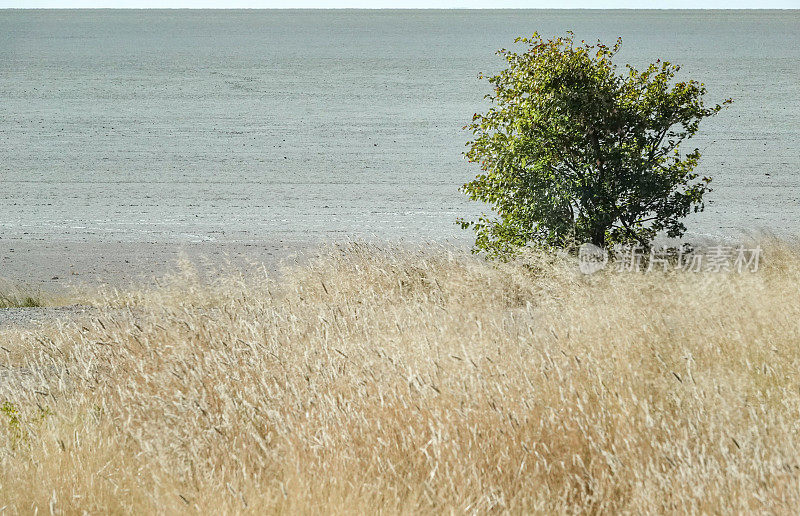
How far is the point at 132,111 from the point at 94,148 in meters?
6.54

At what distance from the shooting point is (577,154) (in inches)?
289

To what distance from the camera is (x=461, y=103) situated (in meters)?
27.6

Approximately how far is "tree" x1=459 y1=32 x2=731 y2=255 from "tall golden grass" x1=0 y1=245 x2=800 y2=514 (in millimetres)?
2002

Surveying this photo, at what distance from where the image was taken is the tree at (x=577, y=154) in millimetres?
7156

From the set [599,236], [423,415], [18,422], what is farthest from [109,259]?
[423,415]

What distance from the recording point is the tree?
7.16 metres
